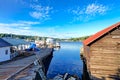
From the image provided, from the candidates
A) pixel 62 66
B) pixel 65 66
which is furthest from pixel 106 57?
pixel 62 66

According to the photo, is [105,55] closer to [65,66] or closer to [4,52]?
[4,52]

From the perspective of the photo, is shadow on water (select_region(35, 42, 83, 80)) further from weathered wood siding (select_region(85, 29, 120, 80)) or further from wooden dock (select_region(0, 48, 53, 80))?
weathered wood siding (select_region(85, 29, 120, 80))

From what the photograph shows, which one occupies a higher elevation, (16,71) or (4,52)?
(4,52)

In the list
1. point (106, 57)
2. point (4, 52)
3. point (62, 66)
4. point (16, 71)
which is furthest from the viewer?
point (62, 66)

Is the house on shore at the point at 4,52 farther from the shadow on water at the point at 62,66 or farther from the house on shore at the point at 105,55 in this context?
the house on shore at the point at 105,55

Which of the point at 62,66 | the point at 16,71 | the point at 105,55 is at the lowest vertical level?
the point at 62,66

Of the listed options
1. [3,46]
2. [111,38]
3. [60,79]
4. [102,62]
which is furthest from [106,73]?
[3,46]

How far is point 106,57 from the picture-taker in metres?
19.4

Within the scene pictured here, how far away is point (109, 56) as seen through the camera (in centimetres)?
1928

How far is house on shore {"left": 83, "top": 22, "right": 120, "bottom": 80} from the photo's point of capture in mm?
19047

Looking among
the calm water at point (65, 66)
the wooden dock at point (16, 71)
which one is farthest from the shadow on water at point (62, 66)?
the wooden dock at point (16, 71)

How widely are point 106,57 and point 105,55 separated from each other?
26 centimetres

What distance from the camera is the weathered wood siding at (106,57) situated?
19.1 meters

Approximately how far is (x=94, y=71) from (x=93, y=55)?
1.88 m
